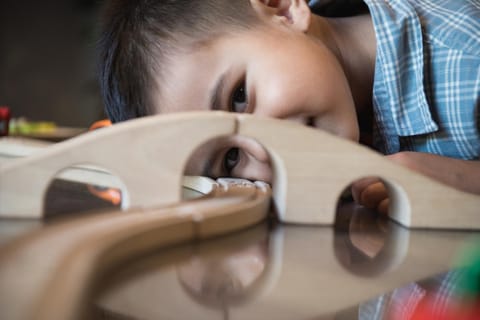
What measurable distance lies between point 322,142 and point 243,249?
0.15 metres

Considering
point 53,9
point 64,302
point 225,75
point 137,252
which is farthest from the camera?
point 53,9

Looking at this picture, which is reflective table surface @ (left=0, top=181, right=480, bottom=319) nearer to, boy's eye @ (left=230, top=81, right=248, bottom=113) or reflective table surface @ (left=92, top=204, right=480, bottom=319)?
reflective table surface @ (left=92, top=204, right=480, bottom=319)

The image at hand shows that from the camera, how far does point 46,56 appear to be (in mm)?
5023

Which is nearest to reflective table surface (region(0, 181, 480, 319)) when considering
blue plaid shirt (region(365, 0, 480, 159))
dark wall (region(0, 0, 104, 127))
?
blue plaid shirt (region(365, 0, 480, 159))

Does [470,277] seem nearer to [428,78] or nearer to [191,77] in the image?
[191,77]

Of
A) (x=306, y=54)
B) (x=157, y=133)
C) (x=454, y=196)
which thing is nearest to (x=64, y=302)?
(x=157, y=133)

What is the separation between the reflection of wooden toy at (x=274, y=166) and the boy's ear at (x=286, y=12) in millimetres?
507

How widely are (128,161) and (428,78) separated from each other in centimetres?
74

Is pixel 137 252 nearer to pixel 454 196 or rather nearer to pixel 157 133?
pixel 157 133

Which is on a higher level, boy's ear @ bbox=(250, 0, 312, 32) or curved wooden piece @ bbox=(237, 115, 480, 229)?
boy's ear @ bbox=(250, 0, 312, 32)

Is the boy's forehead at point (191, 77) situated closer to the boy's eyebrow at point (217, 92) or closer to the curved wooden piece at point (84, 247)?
the boy's eyebrow at point (217, 92)

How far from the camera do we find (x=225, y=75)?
0.81 meters

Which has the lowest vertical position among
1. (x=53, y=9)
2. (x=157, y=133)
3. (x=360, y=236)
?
(x=53, y=9)

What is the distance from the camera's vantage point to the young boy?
0.81 meters
